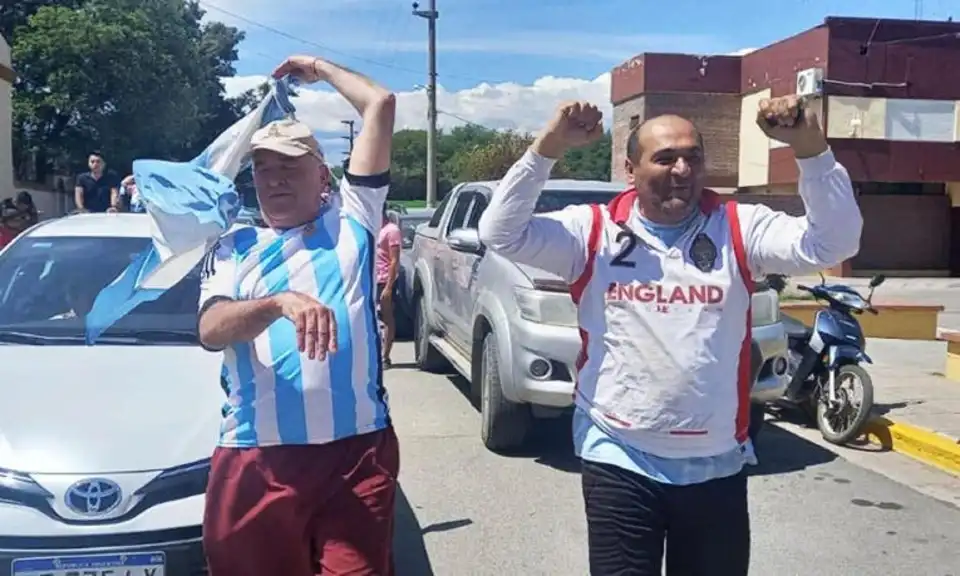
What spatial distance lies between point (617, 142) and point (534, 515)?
28579mm

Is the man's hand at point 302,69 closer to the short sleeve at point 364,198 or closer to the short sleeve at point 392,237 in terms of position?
the short sleeve at point 364,198

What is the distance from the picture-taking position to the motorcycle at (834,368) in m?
6.95

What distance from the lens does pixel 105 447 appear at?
3.59 meters

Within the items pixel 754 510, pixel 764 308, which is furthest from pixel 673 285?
pixel 764 308

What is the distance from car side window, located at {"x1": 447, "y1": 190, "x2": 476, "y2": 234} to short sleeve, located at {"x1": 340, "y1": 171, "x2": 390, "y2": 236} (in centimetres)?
Result: 533

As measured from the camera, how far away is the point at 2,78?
76.9ft

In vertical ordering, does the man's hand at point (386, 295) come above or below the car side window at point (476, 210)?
below

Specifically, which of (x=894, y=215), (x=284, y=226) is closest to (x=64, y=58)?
(x=894, y=215)

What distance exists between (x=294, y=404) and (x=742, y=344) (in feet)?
4.01

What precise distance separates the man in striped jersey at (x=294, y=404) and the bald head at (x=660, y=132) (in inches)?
32.6

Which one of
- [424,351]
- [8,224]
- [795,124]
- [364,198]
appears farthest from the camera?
[424,351]

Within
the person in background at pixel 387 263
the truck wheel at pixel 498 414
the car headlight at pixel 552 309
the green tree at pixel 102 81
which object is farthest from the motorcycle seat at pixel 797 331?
the green tree at pixel 102 81

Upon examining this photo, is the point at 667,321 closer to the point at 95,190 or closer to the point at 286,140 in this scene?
the point at 286,140

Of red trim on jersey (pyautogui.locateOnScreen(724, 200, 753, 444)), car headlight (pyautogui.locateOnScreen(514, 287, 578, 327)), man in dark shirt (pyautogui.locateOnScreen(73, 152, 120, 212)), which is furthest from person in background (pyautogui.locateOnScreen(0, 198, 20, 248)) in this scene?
red trim on jersey (pyautogui.locateOnScreen(724, 200, 753, 444))
